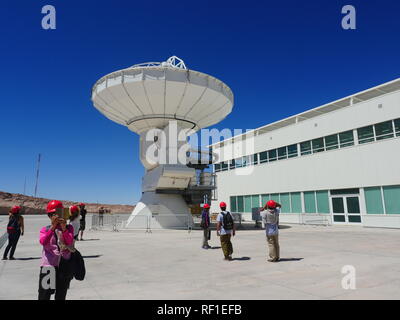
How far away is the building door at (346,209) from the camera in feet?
69.2

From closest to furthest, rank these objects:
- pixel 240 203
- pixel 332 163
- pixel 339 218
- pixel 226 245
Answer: pixel 226 245 → pixel 339 218 → pixel 332 163 → pixel 240 203

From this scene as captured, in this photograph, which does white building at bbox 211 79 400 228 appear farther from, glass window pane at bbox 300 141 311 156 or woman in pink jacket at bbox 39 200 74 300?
woman in pink jacket at bbox 39 200 74 300

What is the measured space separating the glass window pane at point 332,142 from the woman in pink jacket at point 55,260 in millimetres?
23137

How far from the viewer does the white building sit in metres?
19.1

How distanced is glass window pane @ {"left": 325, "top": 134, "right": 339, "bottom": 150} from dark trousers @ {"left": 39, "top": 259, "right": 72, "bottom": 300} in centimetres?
2319

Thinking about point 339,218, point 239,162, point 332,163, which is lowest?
point 339,218

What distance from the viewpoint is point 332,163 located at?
2269 centimetres

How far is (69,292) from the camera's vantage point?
16.4 feet

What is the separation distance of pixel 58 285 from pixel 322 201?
23440mm

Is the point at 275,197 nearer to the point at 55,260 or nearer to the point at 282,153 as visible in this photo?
the point at 282,153

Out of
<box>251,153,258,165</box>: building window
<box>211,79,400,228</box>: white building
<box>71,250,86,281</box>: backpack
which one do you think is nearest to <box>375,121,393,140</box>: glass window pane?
<box>211,79,400,228</box>: white building

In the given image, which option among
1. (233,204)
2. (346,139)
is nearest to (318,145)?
(346,139)
